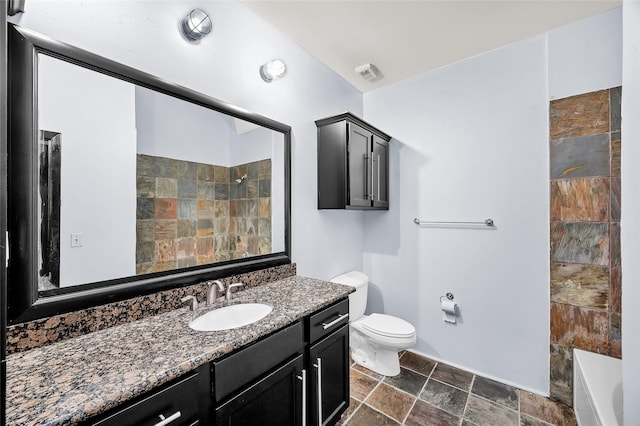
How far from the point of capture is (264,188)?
1777 mm

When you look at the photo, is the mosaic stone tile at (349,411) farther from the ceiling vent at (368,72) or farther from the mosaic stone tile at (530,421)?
the ceiling vent at (368,72)

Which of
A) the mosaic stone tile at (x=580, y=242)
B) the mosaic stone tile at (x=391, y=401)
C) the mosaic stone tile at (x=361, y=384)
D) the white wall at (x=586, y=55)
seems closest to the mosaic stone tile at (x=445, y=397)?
the mosaic stone tile at (x=391, y=401)

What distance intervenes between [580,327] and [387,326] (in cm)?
125

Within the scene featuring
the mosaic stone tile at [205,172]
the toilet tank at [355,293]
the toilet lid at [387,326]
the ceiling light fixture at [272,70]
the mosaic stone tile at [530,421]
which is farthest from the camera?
the toilet tank at [355,293]

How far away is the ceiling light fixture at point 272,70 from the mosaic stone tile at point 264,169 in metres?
0.54

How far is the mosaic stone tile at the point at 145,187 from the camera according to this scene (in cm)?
122

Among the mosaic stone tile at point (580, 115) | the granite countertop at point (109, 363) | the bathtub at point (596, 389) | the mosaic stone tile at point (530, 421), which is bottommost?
the mosaic stone tile at point (530, 421)

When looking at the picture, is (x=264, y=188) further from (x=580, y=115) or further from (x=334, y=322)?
(x=580, y=115)

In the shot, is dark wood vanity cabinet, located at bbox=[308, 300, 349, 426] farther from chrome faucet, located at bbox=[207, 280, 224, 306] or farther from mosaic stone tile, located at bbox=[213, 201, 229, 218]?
mosaic stone tile, located at bbox=[213, 201, 229, 218]

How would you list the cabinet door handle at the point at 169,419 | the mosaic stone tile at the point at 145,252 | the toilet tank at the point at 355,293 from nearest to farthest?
1. the cabinet door handle at the point at 169,419
2. the mosaic stone tile at the point at 145,252
3. the toilet tank at the point at 355,293

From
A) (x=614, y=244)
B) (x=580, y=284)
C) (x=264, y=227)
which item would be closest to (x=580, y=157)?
(x=614, y=244)

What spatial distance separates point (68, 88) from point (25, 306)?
793 millimetres

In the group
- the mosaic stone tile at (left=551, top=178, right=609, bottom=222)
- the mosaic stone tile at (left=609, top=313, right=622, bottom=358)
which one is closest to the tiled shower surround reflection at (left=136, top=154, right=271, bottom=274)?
the mosaic stone tile at (left=551, top=178, right=609, bottom=222)

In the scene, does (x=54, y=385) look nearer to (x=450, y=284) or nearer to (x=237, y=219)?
(x=237, y=219)
